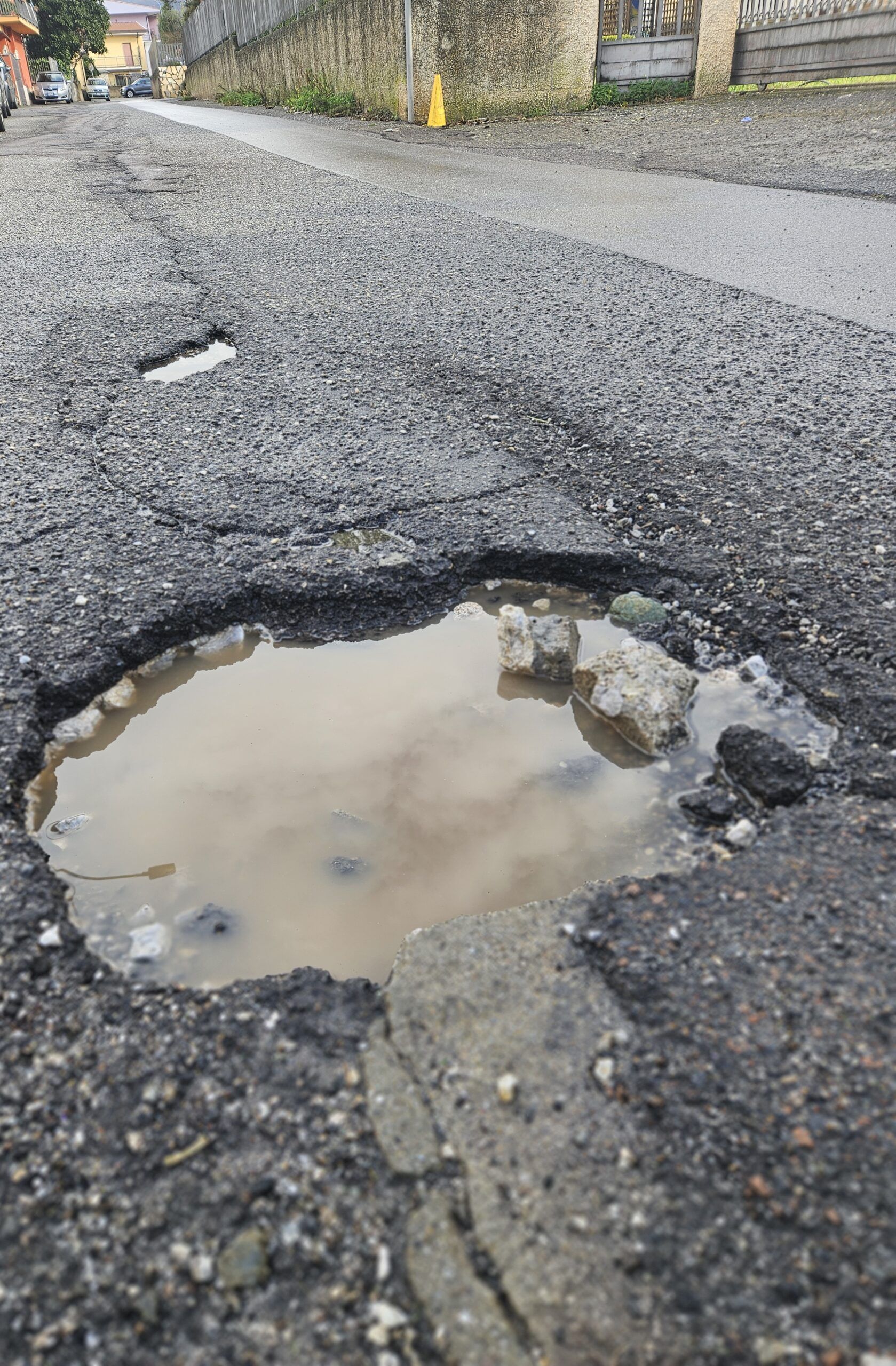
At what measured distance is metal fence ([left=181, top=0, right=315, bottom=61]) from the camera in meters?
19.6

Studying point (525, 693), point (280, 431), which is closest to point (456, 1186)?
point (525, 693)

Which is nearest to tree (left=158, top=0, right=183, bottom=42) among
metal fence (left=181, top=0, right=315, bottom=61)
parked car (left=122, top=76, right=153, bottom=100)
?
parked car (left=122, top=76, right=153, bottom=100)

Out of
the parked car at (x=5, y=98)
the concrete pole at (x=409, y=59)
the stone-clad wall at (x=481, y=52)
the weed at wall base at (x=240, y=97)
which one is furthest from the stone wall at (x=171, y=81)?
the concrete pole at (x=409, y=59)

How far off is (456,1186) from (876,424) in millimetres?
2618

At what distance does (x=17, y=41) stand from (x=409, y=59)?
40.2 metres

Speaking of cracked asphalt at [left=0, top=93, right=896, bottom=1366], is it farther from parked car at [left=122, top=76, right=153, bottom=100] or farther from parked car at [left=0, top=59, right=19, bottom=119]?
parked car at [left=122, top=76, right=153, bottom=100]

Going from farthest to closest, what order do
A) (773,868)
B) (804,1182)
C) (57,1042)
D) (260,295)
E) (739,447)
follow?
(260,295)
(739,447)
(773,868)
(57,1042)
(804,1182)

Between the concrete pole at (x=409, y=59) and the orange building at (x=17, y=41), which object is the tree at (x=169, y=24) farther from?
the concrete pole at (x=409, y=59)

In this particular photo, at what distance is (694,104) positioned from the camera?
11.8m

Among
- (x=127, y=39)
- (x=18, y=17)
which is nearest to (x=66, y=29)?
(x=18, y=17)

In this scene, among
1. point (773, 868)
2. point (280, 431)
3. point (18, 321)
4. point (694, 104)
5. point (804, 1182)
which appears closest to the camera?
point (804, 1182)

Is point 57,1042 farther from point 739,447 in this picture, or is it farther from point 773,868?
point 739,447

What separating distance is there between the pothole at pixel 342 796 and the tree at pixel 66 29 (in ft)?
195

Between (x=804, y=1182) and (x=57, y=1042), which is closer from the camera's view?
(x=804, y=1182)
